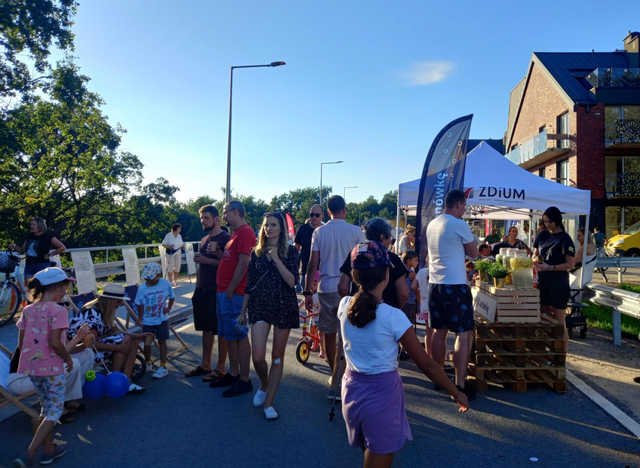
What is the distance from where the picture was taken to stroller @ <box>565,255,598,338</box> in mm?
7361

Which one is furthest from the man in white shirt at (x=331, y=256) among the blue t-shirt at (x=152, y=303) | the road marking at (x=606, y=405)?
the road marking at (x=606, y=405)

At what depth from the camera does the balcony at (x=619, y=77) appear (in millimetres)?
26938

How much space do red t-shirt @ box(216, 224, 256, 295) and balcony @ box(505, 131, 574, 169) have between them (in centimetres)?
2821

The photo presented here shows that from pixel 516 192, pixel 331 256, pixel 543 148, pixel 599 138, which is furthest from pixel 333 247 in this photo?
pixel 543 148

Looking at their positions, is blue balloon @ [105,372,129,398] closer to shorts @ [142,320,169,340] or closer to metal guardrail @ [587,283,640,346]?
shorts @ [142,320,169,340]

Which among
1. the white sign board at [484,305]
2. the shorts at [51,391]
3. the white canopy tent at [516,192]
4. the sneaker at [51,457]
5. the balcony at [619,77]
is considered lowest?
the sneaker at [51,457]

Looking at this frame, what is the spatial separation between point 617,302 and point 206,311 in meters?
6.02

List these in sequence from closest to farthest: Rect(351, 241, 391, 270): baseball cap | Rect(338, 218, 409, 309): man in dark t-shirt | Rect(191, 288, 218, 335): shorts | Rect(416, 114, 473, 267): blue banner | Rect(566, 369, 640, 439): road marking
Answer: Rect(351, 241, 391, 270): baseball cap < Rect(338, 218, 409, 309): man in dark t-shirt < Rect(566, 369, 640, 439): road marking < Rect(191, 288, 218, 335): shorts < Rect(416, 114, 473, 267): blue banner

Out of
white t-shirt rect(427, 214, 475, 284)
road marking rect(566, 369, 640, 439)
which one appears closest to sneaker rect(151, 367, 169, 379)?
white t-shirt rect(427, 214, 475, 284)

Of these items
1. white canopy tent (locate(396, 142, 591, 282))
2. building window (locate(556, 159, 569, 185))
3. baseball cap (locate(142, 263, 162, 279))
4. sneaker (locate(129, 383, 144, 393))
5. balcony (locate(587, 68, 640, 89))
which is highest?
balcony (locate(587, 68, 640, 89))

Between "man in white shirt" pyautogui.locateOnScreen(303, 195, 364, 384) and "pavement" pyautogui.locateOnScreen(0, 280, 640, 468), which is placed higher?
"man in white shirt" pyautogui.locateOnScreen(303, 195, 364, 384)

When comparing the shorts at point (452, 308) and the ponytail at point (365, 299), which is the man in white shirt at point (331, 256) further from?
the ponytail at point (365, 299)

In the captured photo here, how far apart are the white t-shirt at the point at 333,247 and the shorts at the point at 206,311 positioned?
4.45 feet

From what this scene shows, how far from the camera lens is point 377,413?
2.34 meters
